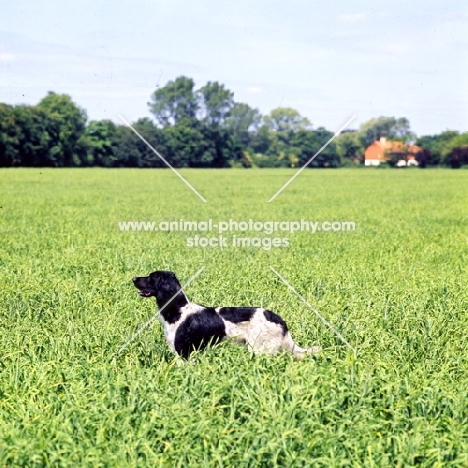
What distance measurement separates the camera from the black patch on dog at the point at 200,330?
5.45 metres

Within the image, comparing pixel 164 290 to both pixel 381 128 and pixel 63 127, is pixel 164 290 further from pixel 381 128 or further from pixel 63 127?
pixel 63 127

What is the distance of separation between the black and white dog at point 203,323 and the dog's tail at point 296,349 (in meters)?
0.01

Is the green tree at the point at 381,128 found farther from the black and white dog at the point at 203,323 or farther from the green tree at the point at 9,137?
the green tree at the point at 9,137

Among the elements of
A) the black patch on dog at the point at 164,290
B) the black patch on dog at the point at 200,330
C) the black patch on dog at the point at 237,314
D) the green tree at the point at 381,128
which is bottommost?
the black patch on dog at the point at 200,330

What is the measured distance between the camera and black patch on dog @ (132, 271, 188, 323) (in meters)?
5.42

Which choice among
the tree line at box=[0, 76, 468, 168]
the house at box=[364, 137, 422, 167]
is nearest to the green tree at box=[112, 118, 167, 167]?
the tree line at box=[0, 76, 468, 168]

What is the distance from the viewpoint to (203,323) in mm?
5449

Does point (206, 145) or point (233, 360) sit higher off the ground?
point (206, 145)

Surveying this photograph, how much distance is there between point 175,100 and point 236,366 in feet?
17.6

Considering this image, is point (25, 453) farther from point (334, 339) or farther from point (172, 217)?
point (172, 217)

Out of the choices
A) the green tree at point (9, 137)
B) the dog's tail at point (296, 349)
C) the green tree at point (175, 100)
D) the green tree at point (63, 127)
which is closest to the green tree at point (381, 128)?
the green tree at point (175, 100)

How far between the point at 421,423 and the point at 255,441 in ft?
3.62

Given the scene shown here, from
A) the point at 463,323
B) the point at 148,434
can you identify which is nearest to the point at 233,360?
the point at 148,434

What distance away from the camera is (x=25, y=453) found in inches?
157
